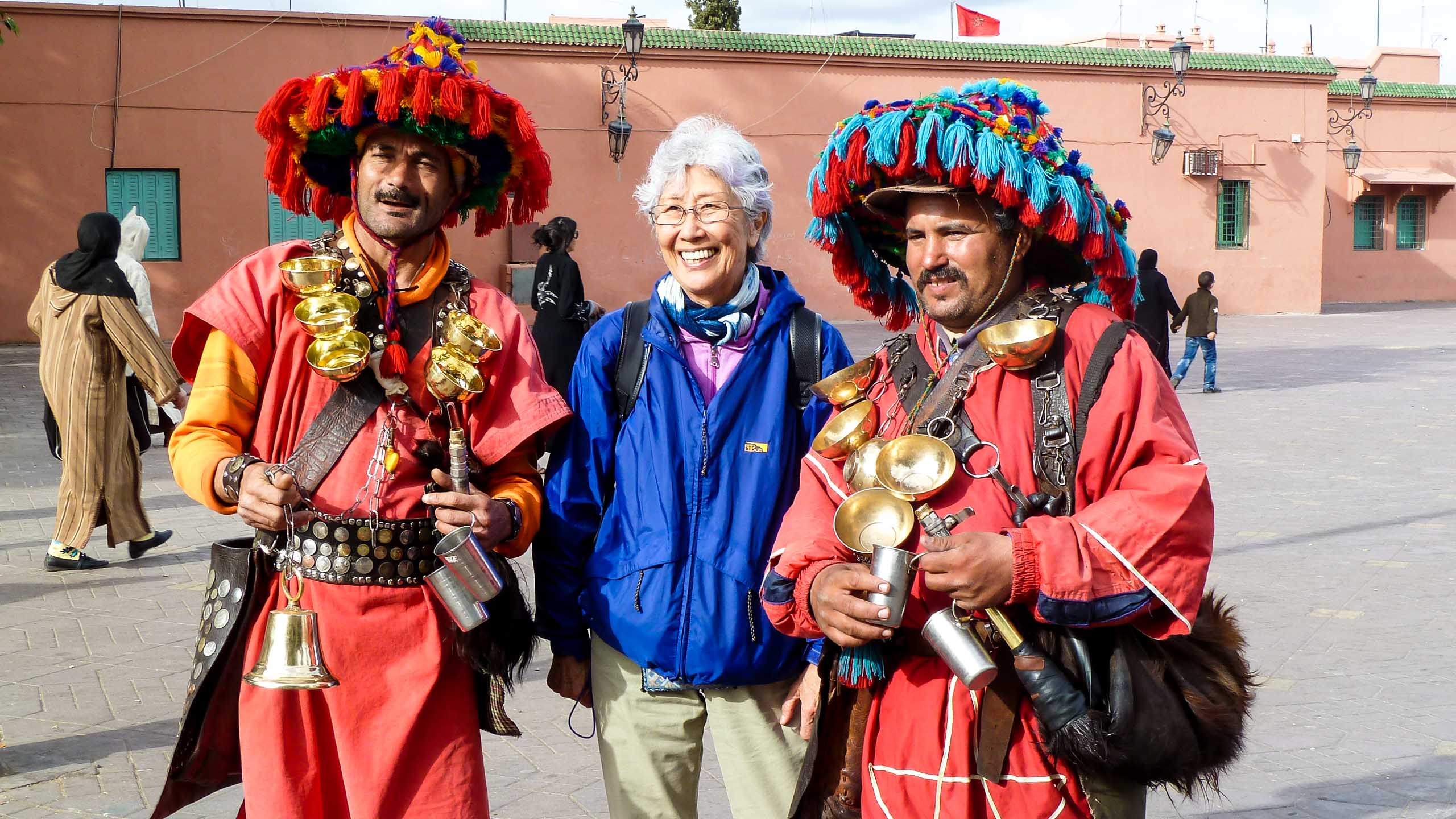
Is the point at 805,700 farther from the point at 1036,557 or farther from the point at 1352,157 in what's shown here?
the point at 1352,157

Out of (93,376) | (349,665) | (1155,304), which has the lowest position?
(349,665)

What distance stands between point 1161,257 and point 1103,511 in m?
28.0

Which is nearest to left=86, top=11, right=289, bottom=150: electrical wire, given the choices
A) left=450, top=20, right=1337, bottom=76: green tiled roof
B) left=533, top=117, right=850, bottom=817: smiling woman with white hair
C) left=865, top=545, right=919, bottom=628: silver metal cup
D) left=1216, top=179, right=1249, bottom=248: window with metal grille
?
left=450, top=20, right=1337, bottom=76: green tiled roof

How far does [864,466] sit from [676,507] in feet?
2.23

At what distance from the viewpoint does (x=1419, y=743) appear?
495 centimetres

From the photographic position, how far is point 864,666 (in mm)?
2553

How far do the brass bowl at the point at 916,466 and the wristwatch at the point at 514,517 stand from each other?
0.86 meters

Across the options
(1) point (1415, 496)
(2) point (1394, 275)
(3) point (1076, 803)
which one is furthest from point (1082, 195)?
(2) point (1394, 275)

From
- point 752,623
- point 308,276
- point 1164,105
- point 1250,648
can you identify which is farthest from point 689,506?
point 1164,105

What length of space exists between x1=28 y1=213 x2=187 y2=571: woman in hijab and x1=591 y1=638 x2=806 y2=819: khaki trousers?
5.13 meters

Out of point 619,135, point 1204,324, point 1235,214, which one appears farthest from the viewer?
point 1235,214

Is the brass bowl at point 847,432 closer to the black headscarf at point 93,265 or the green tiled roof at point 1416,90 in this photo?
the black headscarf at point 93,265

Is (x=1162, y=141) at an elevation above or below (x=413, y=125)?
above

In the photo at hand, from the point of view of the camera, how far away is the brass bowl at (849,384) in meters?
2.81
